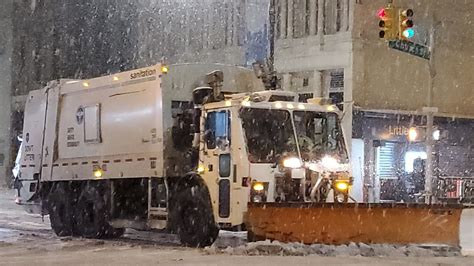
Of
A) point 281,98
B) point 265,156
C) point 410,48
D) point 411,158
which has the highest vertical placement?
point 410,48

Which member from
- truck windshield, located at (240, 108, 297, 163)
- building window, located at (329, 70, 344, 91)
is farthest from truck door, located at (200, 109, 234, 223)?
building window, located at (329, 70, 344, 91)

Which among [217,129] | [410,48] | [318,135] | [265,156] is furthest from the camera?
[410,48]

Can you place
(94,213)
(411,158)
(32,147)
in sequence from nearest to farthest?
(94,213) < (32,147) < (411,158)

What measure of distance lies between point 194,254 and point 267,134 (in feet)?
8.09

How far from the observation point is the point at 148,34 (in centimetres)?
3906

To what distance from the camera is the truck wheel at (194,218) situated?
49.3ft

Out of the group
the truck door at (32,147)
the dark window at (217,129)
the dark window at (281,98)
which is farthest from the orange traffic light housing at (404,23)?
the truck door at (32,147)

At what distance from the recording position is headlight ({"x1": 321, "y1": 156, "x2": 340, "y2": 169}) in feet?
49.4

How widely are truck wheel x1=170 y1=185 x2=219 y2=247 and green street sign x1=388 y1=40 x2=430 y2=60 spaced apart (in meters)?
9.16

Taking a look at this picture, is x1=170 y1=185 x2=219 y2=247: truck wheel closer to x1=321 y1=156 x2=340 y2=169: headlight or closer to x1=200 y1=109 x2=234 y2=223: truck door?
x1=200 y1=109 x2=234 y2=223: truck door

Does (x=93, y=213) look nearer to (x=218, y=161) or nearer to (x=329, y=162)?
(x=218, y=161)

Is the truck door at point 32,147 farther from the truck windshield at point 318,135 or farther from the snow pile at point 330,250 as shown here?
the truck windshield at point 318,135

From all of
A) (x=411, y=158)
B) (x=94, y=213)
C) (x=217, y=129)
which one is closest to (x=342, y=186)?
(x=217, y=129)

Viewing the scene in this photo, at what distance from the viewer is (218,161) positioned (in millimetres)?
14859
